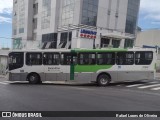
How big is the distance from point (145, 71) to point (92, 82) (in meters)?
4.75

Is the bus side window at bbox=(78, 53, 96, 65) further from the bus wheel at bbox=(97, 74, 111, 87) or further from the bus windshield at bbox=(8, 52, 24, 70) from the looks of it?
the bus windshield at bbox=(8, 52, 24, 70)

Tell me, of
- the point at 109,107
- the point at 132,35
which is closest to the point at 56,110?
the point at 109,107

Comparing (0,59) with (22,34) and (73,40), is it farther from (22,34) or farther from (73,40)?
(73,40)

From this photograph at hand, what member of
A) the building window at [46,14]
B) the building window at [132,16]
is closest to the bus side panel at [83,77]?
the building window at [46,14]

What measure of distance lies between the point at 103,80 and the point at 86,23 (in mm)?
30228

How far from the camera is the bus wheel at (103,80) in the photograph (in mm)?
21503

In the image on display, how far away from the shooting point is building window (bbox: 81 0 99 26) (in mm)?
50344

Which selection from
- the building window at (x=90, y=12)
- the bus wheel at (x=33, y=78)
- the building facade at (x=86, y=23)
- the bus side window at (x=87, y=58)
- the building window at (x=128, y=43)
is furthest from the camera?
the building window at (x=128, y=43)

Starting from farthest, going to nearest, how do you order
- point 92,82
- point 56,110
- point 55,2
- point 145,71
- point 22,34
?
1. point 22,34
2. point 55,2
3. point 92,82
4. point 145,71
5. point 56,110

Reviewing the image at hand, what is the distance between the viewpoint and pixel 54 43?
56.7 meters

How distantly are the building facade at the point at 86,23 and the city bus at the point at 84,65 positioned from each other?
26492 millimetres

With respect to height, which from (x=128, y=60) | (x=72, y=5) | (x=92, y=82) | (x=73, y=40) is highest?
(x=72, y=5)

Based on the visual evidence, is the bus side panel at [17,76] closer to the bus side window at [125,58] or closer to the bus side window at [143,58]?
the bus side window at [125,58]

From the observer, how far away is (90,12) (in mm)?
51438
